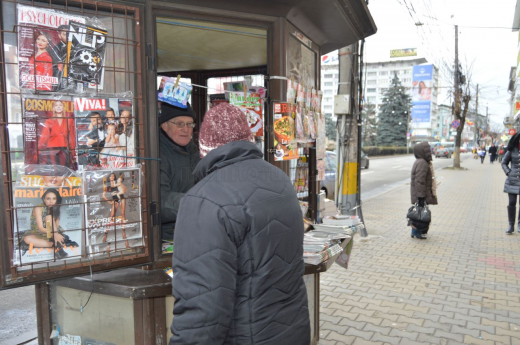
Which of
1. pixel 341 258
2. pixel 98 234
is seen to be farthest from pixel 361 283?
pixel 98 234

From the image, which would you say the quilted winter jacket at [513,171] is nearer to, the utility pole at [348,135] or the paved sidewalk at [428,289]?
the paved sidewalk at [428,289]

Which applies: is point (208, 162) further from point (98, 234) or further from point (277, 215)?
point (98, 234)

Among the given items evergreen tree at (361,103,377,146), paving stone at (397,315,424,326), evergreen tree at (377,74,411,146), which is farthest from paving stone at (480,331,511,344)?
evergreen tree at (377,74,411,146)

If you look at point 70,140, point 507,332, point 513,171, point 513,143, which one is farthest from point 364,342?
point 513,143

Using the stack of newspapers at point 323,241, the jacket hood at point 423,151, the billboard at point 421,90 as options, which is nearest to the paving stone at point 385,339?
the stack of newspapers at point 323,241

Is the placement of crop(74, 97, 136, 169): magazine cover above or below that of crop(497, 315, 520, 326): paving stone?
above

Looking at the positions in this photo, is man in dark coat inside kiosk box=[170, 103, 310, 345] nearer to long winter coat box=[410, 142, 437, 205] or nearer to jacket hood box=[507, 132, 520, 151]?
long winter coat box=[410, 142, 437, 205]

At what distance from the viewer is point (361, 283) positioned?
511cm

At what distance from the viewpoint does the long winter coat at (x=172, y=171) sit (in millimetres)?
2723

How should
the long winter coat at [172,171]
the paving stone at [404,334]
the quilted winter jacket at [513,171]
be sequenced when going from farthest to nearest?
the quilted winter jacket at [513,171]
the paving stone at [404,334]
the long winter coat at [172,171]

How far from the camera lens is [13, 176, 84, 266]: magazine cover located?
6.13 ft

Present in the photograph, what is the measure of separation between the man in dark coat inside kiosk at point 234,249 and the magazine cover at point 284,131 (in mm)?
1164

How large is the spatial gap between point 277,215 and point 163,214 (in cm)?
128

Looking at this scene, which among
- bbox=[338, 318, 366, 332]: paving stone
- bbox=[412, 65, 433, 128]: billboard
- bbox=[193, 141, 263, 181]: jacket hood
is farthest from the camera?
bbox=[412, 65, 433, 128]: billboard
